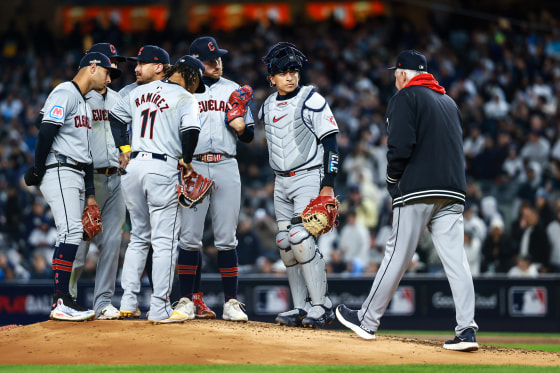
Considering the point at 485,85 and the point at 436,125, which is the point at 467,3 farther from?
the point at 436,125

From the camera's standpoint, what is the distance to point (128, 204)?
673cm

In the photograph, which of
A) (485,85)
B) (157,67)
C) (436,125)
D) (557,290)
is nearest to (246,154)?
(485,85)

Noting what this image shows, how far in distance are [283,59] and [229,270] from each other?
1.97m

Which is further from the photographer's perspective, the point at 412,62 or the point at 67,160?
the point at 67,160

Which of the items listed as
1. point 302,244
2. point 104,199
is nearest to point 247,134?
point 302,244

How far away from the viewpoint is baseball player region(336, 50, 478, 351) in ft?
20.0

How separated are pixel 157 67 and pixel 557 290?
785 centimetres

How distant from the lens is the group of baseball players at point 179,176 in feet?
21.4

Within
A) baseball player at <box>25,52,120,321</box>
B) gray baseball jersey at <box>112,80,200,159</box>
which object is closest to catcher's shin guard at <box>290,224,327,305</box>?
gray baseball jersey at <box>112,80,200,159</box>

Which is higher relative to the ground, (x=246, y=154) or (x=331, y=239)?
(x=246, y=154)

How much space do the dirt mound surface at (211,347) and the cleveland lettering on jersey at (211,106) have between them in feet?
6.31

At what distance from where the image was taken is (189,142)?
6562 mm

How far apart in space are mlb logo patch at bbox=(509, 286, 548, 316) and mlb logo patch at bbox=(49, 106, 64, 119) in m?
8.23

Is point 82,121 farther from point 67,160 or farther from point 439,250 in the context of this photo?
point 439,250
